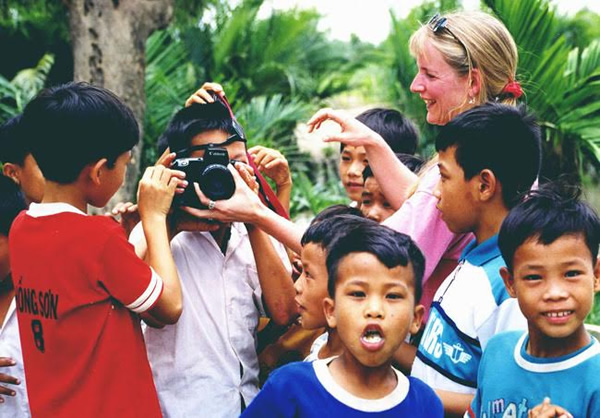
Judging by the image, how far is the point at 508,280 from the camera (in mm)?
2180

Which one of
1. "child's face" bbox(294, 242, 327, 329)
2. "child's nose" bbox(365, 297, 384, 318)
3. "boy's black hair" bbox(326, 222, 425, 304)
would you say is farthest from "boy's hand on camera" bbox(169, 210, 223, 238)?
"child's nose" bbox(365, 297, 384, 318)

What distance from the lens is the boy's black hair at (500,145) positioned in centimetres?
243

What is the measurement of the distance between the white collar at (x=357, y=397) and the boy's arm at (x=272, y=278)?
26.2 inches

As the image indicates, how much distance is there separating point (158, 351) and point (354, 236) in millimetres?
856

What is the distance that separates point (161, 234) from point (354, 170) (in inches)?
48.6

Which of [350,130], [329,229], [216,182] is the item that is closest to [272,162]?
[350,130]

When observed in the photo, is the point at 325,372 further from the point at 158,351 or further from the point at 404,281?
the point at 158,351

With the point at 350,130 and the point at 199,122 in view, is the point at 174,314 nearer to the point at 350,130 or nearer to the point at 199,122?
the point at 199,122

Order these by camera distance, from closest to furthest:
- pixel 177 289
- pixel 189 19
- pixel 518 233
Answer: pixel 518 233
pixel 177 289
pixel 189 19

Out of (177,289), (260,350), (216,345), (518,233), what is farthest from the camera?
(260,350)

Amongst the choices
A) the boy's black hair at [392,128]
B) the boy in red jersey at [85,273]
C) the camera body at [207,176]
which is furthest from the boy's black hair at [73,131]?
the boy's black hair at [392,128]

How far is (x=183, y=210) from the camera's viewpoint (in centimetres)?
263

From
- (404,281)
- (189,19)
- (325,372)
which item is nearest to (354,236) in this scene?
(404,281)

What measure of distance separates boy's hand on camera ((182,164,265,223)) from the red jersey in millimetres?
312
